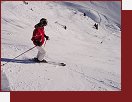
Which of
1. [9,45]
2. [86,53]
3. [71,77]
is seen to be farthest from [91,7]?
[71,77]

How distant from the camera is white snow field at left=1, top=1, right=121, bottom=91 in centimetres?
923

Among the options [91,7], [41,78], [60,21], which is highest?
[91,7]

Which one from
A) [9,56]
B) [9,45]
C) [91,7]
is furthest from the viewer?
[91,7]

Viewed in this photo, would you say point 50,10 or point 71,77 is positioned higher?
point 50,10

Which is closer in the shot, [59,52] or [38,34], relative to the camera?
[38,34]

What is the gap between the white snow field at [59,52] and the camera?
9.23 m

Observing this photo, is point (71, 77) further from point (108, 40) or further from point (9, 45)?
point (108, 40)

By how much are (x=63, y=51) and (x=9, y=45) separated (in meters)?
2.23

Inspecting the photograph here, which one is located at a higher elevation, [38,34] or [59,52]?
[38,34]

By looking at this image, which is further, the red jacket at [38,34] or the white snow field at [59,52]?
the red jacket at [38,34]

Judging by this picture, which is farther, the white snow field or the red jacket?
the red jacket

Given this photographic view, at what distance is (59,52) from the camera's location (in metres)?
12.6

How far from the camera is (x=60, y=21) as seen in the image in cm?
2048

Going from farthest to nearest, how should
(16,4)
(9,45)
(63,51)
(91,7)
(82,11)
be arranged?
1. (91,7)
2. (82,11)
3. (16,4)
4. (63,51)
5. (9,45)
